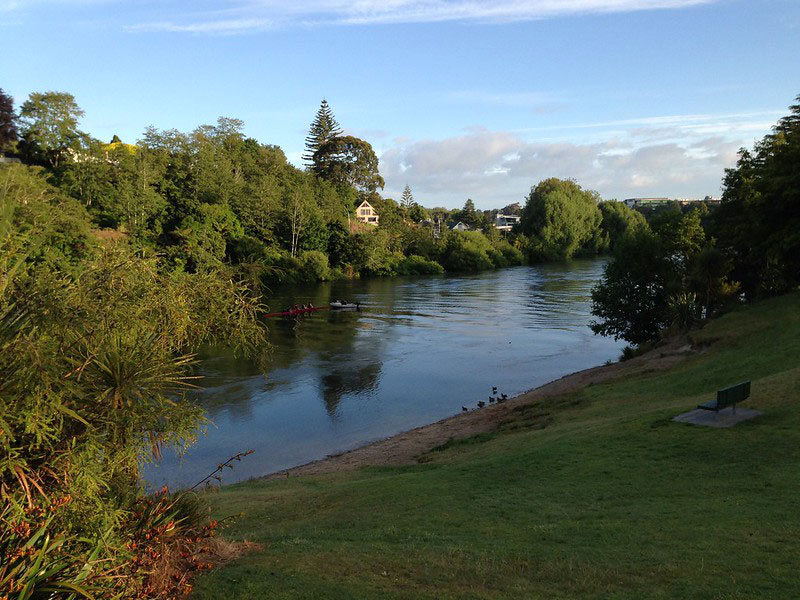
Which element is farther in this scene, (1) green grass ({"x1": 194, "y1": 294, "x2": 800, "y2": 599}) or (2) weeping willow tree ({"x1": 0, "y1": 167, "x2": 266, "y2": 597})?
(1) green grass ({"x1": 194, "y1": 294, "x2": 800, "y2": 599})

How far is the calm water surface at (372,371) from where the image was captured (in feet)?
84.6

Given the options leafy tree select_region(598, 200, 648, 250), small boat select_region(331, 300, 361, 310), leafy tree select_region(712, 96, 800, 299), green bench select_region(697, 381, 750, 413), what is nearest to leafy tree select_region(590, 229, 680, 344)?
leafy tree select_region(712, 96, 800, 299)

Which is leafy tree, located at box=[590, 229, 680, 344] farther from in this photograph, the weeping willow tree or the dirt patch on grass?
the weeping willow tree

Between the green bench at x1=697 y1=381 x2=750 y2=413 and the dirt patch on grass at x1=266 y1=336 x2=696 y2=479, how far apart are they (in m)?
9.33

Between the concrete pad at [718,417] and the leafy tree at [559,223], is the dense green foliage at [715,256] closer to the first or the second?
the concrete pad at [718,417]

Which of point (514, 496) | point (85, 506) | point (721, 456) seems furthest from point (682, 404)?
point (85, 506)

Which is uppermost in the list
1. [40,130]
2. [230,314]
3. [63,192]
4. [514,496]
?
[40,130]

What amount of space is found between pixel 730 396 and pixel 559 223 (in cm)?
11883

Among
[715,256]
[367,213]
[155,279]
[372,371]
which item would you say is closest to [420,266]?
[367,213]

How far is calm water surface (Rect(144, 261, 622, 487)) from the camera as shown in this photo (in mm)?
25797

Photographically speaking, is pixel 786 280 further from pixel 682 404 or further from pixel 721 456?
pixel 721 456

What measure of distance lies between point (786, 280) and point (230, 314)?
1482 inches

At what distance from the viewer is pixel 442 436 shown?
78.2ft

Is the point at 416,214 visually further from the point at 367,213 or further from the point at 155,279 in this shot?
the point at 155,279
